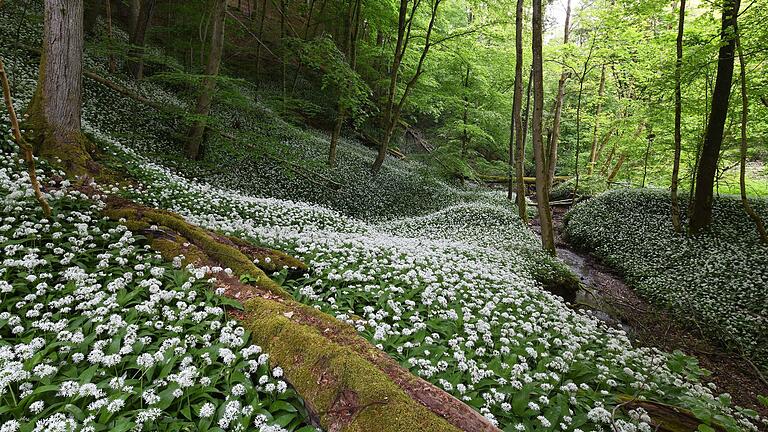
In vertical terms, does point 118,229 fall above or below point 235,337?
above

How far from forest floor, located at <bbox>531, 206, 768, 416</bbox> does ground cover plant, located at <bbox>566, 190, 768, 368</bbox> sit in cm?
30

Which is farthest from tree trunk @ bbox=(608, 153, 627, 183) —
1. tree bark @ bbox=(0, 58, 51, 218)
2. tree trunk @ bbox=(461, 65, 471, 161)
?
tree bark @ bbox=(0, 58, 51, 218)

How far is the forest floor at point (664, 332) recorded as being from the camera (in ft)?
23.5

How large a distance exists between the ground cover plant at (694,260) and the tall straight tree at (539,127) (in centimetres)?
337

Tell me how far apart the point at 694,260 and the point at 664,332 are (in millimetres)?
3762

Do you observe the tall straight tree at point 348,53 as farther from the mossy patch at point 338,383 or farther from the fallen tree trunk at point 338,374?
the mossy patch at point 338,383

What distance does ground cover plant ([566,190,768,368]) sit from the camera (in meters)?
8.61

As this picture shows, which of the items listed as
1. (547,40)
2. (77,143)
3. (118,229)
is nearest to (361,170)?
(77,143)

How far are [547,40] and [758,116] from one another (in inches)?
498

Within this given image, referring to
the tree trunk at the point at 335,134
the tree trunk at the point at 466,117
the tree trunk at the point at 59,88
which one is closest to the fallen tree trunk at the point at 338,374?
the tree trunk at the point at 59,88

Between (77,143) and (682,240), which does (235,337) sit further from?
(682,240)

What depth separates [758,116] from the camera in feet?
Result: 41.7

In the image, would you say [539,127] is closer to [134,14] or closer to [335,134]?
[335,134]

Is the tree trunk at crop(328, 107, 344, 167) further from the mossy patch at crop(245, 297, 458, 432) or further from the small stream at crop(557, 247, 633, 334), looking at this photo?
the mossy patch at crop(245, 297, 458, 432)
